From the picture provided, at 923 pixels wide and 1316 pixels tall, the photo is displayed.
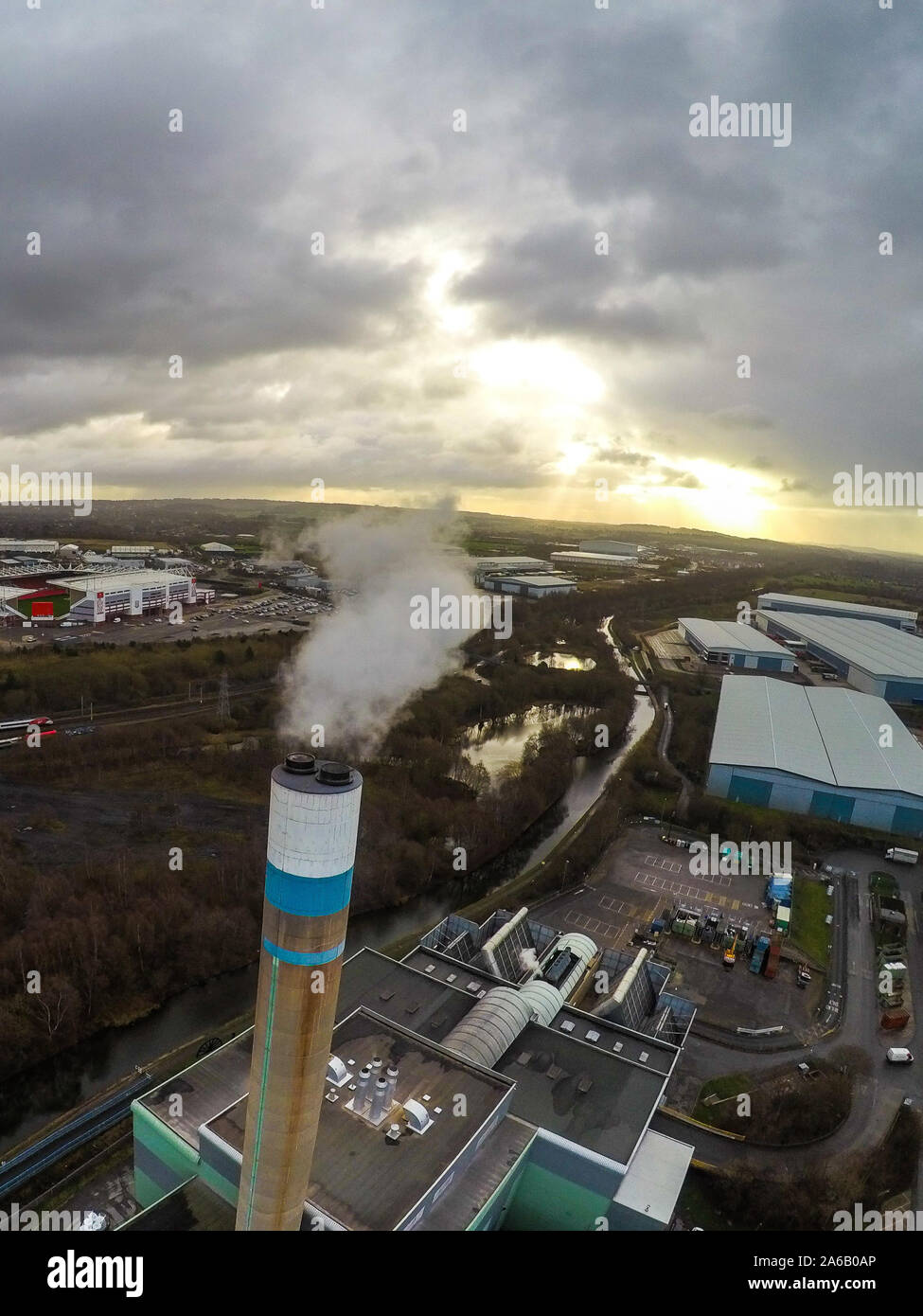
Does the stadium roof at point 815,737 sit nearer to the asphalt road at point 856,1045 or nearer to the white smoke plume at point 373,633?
the asphalt road at point 856,1045

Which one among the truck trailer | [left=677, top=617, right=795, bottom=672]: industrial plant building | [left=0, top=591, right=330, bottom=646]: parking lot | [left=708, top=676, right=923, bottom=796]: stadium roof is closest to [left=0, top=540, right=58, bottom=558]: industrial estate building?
[left=0, top=591, right=330, bottom=646]: parking lot

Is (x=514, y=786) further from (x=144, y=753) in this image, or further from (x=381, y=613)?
(x=144, y=753)

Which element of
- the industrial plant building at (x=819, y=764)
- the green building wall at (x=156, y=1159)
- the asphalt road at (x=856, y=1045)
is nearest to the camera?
the green building wall at (x=156, y=1159)


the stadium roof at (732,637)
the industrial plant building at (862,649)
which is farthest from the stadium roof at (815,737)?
the stadium roof at (732,637)

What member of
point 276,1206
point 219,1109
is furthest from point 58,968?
point 276,1206
